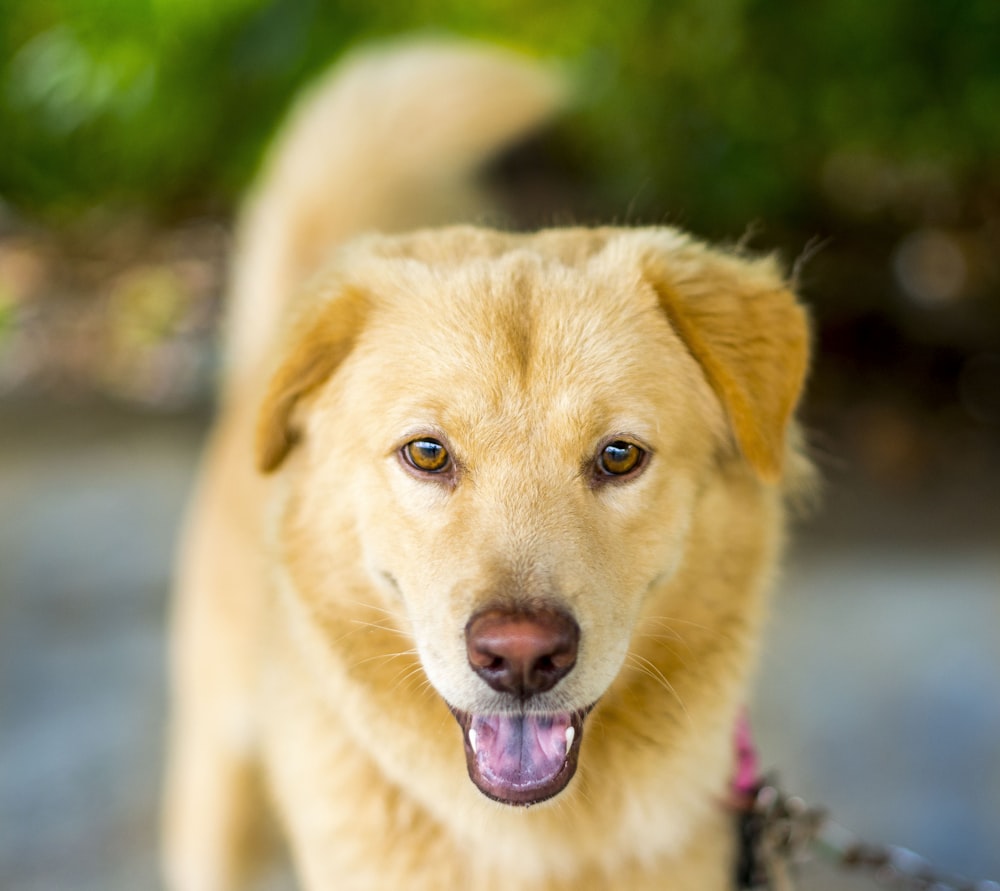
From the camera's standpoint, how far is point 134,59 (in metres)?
5.00

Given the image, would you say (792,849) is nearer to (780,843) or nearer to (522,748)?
(780,843)

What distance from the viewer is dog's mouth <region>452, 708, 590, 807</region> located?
5.68 ft

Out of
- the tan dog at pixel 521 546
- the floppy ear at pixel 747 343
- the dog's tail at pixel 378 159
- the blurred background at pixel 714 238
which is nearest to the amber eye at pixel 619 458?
the tan dog at pixel 521 546

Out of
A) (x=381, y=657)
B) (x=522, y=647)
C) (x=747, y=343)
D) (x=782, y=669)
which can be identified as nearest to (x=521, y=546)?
(x=522, y=647)

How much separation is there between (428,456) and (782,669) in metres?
2.71

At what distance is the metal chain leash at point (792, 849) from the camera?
203 cm

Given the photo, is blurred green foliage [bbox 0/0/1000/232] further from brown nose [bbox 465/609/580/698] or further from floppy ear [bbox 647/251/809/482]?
brown nose [bbox 465/609/580/698]

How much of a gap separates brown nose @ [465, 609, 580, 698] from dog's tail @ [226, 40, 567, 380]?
5.13 ft

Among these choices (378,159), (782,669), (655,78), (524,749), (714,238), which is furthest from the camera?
(714,238)

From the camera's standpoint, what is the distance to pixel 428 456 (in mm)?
1845

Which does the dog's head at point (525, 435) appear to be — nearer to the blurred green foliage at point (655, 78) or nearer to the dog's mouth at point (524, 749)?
the dog's mouth at point (524, 749)

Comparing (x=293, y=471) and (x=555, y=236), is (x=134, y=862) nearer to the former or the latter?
(x=293, y=471)

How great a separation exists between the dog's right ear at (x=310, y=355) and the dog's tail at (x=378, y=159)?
916mm

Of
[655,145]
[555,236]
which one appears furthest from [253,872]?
[655,145]
